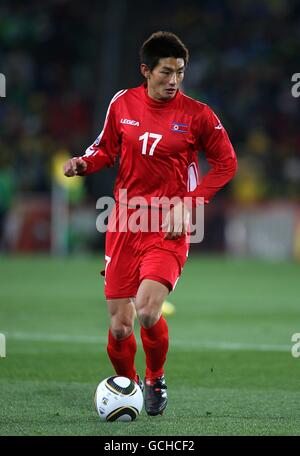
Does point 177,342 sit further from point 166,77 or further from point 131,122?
point 166,77

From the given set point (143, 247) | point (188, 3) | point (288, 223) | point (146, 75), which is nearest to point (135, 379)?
point (143, 247)

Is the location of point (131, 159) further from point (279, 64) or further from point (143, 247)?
point (279, 64)

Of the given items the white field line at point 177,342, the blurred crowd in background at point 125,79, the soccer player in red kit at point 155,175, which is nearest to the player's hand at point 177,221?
the soccer player in red kit at point 155,175

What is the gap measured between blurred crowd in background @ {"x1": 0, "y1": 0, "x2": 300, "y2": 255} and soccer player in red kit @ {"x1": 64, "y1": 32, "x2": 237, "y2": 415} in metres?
16.3

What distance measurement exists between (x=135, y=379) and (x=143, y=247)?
91 cm

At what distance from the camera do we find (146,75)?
7.06 m

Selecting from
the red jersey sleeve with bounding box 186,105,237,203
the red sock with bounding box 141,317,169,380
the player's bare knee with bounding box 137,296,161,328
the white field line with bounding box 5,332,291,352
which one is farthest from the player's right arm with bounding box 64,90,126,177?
the white field line with bounding box 5,332,291,352

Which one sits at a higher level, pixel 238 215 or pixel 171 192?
pixel 171 192

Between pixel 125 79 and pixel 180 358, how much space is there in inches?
639

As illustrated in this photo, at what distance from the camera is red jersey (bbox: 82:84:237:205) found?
275 inches

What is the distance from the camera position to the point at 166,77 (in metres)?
6.95

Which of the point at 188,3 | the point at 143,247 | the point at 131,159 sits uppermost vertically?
the point at 188,3
